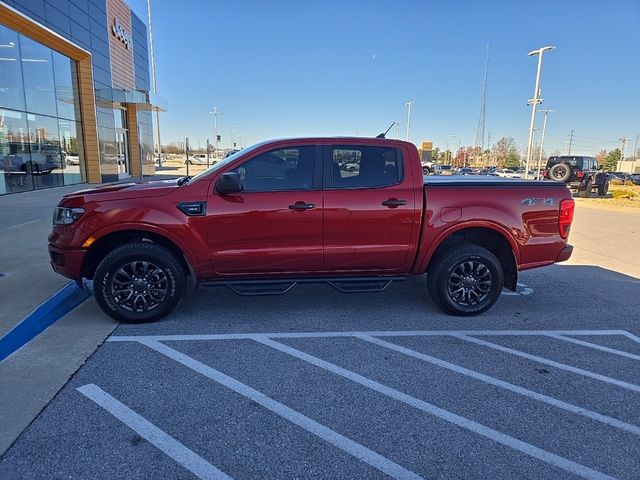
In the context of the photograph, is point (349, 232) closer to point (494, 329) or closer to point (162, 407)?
point (494, 329)

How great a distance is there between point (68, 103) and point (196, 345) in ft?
64.5

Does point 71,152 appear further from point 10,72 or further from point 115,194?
point 115,194

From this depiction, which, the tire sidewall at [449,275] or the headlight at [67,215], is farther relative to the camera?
the tire sidewall at [449,275]

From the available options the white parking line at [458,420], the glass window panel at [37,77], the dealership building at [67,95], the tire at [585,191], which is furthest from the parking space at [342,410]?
the tire at [585,191]

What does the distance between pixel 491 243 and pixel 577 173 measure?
21.1 metres

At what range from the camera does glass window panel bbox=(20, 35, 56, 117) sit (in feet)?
52.4

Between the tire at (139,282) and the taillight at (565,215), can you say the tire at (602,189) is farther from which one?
the tire at (139,282)

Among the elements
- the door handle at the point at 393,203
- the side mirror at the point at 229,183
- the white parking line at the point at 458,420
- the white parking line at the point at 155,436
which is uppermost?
the side mirror at the point at 229,183

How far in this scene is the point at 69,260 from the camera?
167 inches

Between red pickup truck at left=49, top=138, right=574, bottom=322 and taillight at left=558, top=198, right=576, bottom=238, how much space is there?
0.05ft

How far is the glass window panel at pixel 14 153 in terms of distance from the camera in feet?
47.8

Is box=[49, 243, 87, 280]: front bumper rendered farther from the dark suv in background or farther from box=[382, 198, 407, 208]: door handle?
the dark suv in background

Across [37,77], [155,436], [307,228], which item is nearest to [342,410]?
[155,436]

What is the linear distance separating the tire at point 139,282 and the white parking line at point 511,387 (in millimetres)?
1983
